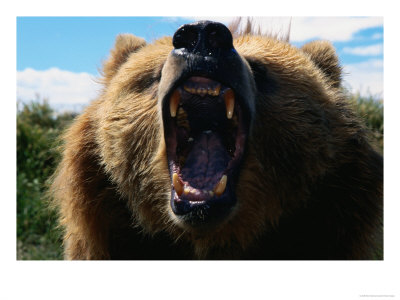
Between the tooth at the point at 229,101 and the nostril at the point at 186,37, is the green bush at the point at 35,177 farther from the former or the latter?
the nostril at the point at 186,37

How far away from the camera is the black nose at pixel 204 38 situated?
2883 mm

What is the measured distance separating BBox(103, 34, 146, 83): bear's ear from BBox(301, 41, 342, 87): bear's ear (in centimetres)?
143

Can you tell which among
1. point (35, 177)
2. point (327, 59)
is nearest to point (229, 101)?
point (327, 59)

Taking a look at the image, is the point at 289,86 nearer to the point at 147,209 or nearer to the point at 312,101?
the point at 312,101

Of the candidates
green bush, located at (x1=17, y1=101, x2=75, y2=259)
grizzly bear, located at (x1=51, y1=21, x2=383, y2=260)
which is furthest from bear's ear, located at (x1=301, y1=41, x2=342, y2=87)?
green bush, located at (x1=17, y1=101, x2=75, y2=259)

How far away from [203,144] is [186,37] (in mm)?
791

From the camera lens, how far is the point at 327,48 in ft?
13.1

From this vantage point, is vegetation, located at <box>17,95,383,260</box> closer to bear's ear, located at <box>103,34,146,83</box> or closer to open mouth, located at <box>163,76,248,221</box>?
bear's ear, located at <box>103,34,146,83</box>

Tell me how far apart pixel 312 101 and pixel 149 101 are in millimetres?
1133

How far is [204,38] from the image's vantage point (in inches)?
115

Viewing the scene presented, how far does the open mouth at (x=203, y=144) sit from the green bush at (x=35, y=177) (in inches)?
110

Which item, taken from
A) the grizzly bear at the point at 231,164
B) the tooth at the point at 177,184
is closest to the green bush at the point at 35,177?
the grizzly bear at the point at 231,164

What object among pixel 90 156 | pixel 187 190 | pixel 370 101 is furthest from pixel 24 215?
pixel 370 101

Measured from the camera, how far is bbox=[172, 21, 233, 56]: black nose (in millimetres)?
2883
